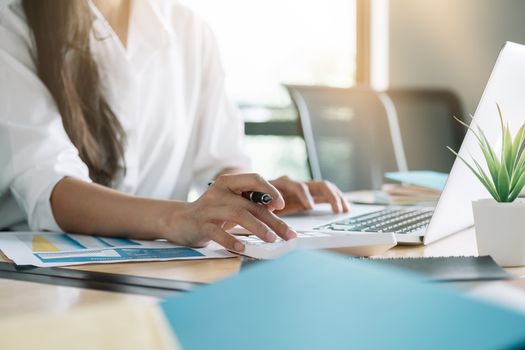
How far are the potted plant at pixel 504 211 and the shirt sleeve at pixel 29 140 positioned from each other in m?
0.64

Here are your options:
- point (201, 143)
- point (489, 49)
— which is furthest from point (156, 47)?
point (489, 49)

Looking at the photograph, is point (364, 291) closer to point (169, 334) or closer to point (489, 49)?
point (169, 334)

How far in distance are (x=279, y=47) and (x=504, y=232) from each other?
3500mm

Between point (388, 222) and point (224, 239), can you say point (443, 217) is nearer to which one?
point (388, 222)

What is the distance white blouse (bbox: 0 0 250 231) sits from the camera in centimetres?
129

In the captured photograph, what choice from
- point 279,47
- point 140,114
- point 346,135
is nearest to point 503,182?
point 140,114

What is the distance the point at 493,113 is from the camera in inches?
40.6

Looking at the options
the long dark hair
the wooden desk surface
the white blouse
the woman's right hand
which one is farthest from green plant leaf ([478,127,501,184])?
the long dark hair

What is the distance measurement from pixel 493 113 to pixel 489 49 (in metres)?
2.73

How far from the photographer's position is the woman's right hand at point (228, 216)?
3.26ft

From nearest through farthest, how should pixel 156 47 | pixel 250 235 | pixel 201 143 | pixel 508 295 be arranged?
pixel 508 295
pixel 250 235
pixel 156 47
pixel 201 143

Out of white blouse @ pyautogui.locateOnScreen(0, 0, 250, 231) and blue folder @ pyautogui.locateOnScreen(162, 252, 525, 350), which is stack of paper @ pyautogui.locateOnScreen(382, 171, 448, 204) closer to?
white blouse @ pyautogui.locateOnScreen(0, 0, 250, 231)

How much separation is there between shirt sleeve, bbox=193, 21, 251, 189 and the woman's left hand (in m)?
0.42

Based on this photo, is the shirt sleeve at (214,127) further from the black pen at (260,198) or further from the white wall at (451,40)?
the white wall at (451,40)
